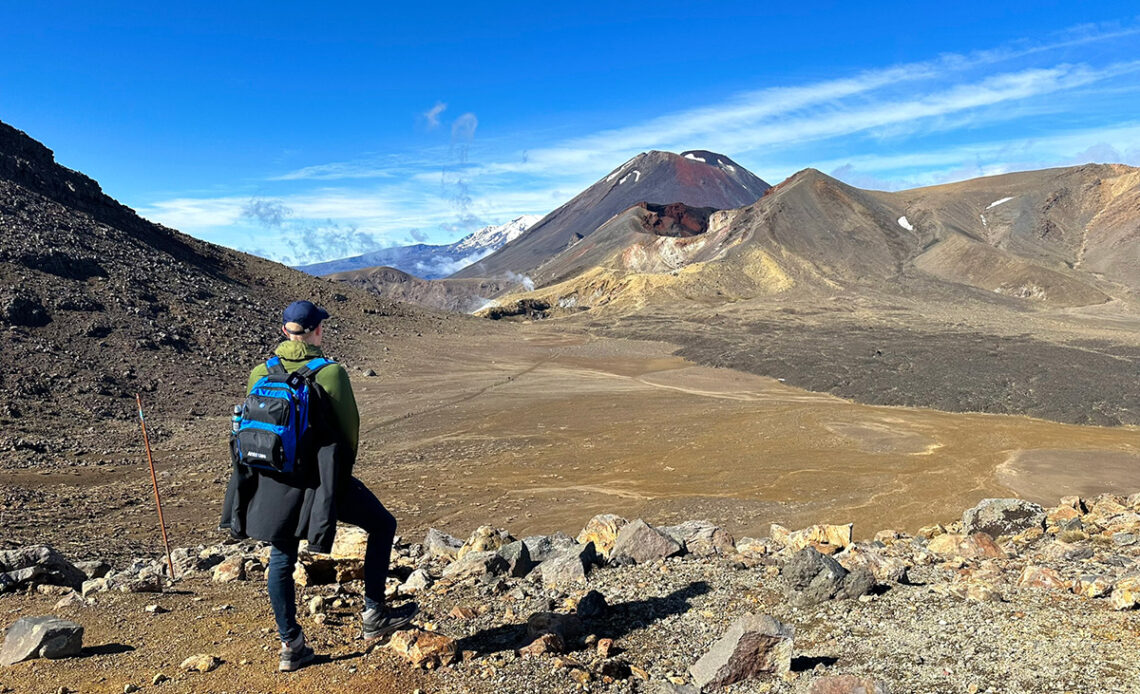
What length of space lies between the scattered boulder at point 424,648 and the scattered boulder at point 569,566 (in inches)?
76.7

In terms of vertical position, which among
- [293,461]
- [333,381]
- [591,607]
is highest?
[333,381]

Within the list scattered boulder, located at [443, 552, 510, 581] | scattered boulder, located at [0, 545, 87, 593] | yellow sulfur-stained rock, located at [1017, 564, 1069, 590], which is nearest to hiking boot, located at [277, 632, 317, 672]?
scattered boulder, located at [443, 552, 510, 581]

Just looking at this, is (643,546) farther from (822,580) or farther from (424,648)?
(424,648)

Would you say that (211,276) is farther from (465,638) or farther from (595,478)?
(465,638)

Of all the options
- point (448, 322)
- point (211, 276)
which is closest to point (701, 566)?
point (211, 276)

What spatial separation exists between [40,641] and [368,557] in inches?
71.3

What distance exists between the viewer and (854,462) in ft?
58.0

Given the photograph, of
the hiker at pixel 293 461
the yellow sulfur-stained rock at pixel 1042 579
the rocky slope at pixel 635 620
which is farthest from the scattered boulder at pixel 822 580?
the hiker at pixel 293 461

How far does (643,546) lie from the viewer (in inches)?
257

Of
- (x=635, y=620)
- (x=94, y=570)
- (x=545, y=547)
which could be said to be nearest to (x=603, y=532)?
(x=545, y=547)

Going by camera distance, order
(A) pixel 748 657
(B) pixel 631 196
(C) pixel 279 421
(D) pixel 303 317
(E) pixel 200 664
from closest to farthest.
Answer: (C) pixel 279 421 → (D) pixel 303 317 → (E) pixel 200 664 → (A) pixel 748 657 → (B) pixel 631 196

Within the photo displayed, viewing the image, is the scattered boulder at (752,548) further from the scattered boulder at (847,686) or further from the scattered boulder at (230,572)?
the scattered boulder at (230,572)

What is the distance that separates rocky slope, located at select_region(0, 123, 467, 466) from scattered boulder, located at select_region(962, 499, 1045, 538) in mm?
18652

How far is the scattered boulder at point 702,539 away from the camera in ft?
22.2
